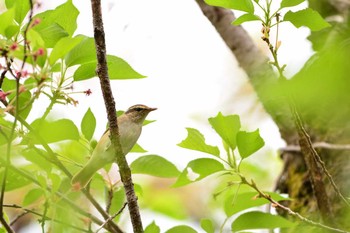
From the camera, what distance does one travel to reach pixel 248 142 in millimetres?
1690

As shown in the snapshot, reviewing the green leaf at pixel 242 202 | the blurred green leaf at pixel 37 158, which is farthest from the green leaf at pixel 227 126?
the blurred green leaf at pixel 37 158

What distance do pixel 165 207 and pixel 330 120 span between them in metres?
1.34

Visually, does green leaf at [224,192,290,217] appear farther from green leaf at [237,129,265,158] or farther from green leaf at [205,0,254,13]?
green leaf at [205,0,254,13]

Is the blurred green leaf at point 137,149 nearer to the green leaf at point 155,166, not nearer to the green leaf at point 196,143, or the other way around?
the green leaf at point 155,166

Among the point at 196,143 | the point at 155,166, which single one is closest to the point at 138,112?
the point at 155,166


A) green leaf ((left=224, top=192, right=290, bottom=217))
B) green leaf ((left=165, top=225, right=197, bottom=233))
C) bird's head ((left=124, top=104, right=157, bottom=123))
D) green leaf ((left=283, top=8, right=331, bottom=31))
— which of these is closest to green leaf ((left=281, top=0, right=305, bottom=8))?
green leaf ((left=283, top=8, right=331, bottom=31))

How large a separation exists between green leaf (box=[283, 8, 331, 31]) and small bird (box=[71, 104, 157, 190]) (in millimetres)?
559

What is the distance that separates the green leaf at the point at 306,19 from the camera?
57.6 inches

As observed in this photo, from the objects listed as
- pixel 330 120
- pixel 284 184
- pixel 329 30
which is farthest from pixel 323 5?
pixel 284 184

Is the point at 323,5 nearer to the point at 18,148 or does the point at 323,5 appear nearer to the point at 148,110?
the point at 148,110

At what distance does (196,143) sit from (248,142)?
17cm

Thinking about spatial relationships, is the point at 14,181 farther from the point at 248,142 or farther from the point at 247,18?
the point at 247,18

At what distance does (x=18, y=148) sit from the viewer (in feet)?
4.95

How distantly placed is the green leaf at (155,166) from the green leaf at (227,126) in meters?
0.24
